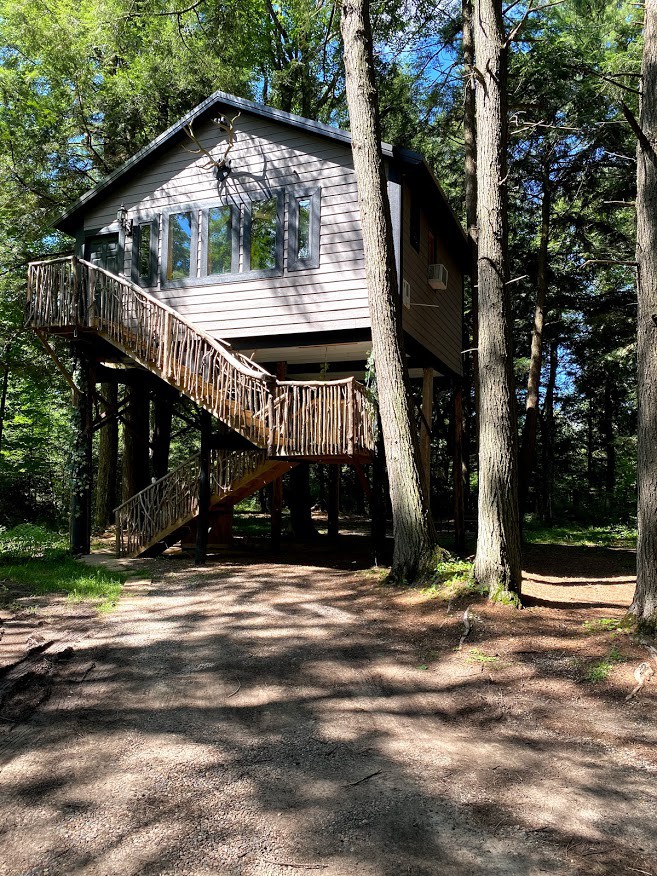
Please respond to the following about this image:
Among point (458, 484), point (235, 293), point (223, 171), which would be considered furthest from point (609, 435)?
point (223, 171)

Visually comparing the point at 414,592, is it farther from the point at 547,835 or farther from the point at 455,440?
the point at 455,440

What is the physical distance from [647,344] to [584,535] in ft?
49.0

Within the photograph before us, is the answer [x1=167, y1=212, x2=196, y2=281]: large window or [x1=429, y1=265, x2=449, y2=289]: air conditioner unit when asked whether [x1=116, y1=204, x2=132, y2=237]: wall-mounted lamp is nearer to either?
[x1=167, y1=212, x2=196, y2=281]: large window

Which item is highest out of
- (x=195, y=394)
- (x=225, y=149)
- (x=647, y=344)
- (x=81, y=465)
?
(x=225, y=149)

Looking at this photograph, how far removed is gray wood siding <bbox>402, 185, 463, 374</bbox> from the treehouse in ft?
0.28

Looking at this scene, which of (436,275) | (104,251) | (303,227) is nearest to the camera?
(303,227)

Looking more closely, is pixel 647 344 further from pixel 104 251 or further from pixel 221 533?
pixel 104 251

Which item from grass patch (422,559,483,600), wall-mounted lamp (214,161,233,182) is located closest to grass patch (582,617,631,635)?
grass patch (422,559,483,600)

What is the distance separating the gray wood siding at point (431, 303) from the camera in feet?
41.2

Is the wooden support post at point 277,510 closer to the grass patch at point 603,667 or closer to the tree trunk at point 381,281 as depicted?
the tree trunk at point 381,281

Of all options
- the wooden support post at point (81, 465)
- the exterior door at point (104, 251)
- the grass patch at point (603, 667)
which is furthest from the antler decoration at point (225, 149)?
the grass patch at point (603, 667)

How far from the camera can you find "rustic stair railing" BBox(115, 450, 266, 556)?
1283 centimetres

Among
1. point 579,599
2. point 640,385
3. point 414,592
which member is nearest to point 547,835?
point 640,385

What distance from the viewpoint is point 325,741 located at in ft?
15.1
